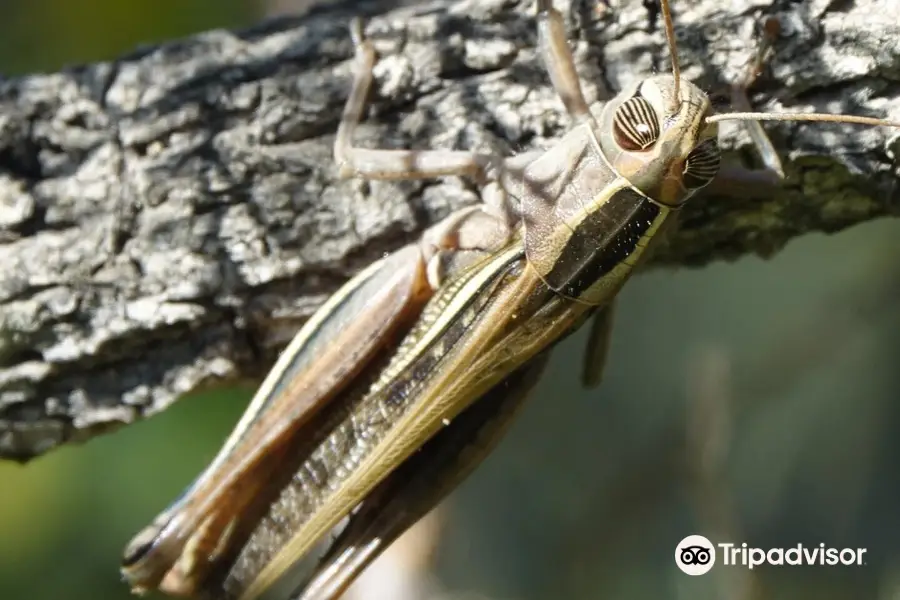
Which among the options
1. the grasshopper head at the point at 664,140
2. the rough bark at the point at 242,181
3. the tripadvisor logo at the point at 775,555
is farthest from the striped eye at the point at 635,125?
the tripadvisor logo at the point at 775,555

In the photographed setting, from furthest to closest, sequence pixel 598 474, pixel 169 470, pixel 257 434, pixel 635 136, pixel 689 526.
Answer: pixel 598 474 < pixel 689 526 < pixel 169 470 < pixel 257 434 < pixel 635 136

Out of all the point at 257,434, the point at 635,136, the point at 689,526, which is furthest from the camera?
the point at 689,526

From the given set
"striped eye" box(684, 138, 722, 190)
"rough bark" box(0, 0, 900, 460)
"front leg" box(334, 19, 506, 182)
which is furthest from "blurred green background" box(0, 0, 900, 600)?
"striped eye" box(684, 138, 722, 190)

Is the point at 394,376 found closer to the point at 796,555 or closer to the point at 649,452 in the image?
the point at 796,555

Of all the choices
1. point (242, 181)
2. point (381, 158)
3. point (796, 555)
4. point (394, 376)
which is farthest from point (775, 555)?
point (242, 181)

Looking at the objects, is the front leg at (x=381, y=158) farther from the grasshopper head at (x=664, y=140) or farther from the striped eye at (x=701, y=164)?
the striped eye at (x=701, y=164)

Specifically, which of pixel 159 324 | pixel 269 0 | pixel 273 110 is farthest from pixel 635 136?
pixel 269 0

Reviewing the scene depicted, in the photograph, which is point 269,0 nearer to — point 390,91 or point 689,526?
point 390,91
